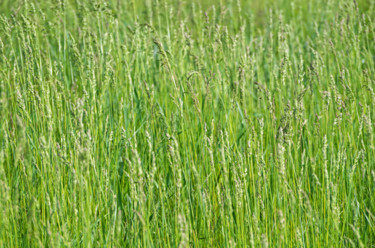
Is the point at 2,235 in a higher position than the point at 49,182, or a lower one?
lower

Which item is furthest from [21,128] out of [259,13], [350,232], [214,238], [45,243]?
[259,13]

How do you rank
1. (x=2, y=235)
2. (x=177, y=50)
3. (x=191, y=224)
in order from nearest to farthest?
1. (x=2, y=235)
2. (x=191, y=224)
3. (x=177, y=50)

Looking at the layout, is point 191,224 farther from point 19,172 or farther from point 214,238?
point 19,172

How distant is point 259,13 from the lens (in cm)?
688

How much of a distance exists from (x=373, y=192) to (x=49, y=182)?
1.46 meters

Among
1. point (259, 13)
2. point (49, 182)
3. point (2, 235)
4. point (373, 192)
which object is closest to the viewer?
point (2, 235)

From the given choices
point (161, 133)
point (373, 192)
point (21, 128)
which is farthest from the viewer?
point (161, 133)

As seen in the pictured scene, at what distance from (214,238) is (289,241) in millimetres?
313

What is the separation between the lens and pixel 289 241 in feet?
6.79

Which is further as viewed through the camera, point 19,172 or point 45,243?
point 19,172

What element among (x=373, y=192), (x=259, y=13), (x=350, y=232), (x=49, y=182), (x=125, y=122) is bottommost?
(x=350, y=232)

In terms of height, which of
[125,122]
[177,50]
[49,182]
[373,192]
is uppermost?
[177,50]

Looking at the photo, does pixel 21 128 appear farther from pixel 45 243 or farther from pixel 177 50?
pixel 177 50

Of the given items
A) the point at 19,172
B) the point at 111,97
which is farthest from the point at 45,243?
the point at 111,97
